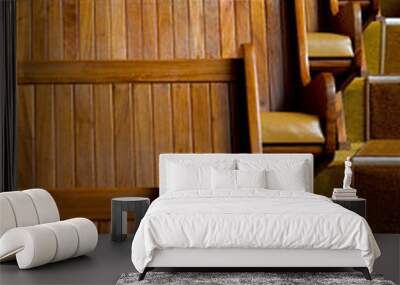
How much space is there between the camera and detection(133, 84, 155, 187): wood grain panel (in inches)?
173

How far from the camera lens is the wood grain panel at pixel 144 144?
173 inches

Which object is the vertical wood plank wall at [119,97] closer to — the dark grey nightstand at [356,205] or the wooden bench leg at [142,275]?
the dark grey nightstand at [356,205]

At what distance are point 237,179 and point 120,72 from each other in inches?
45.5

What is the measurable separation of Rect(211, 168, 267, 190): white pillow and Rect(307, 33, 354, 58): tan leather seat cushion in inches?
39.4

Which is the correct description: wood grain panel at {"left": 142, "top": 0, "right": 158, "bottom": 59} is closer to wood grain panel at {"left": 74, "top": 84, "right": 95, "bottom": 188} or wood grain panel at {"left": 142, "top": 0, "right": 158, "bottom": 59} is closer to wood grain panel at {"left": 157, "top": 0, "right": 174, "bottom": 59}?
wood grain panel at {"left": 157, "top": 0, "right": 174, "bottom": 59}

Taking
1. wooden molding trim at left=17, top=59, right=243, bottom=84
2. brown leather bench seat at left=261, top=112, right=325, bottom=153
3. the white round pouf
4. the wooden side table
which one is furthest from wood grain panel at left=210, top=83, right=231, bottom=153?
the white round pouf

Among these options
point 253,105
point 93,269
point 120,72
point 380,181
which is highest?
point 120,72

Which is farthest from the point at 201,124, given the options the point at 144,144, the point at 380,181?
the point at 380,181

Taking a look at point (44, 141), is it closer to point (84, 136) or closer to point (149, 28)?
point (84, 136)

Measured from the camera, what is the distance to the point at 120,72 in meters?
4.40

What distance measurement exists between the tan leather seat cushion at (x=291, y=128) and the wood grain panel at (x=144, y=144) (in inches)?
31.3

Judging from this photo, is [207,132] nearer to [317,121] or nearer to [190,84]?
[190,84]

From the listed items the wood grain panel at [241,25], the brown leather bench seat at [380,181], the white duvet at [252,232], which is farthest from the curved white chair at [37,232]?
the brown leather bench seat at [380,181]

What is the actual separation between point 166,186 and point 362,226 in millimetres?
1658
